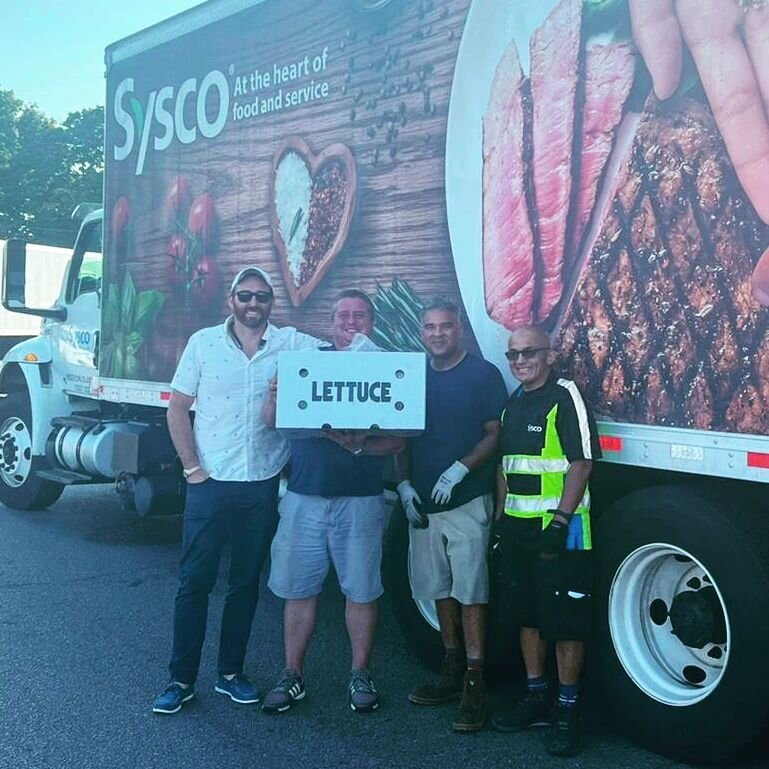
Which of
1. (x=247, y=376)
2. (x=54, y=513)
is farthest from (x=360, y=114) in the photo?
(x=54, y=513)

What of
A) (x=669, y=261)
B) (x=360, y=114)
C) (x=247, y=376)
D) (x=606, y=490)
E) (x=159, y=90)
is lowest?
(x=606, y=490)

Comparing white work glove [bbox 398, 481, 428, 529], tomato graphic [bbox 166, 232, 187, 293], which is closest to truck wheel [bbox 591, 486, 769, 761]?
white work glove [bbox 398, 481, 428, 529]

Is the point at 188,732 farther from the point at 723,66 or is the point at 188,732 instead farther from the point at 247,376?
the point at 723,66

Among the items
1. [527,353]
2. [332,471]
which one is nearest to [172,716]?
[332,471]

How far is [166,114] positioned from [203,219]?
0.91 meters

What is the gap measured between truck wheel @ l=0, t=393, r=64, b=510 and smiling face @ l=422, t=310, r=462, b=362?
18.1 ft

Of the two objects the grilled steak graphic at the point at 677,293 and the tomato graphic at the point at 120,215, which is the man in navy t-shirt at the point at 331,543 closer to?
the grilled steak graphic at the point at 677,293

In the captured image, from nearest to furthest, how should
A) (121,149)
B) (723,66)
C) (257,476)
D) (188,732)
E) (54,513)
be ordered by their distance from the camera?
(723,66) → (188,732) → (257,476) → (121,149) → (54,513)

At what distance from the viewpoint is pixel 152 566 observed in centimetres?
699

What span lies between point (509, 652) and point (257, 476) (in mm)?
1389

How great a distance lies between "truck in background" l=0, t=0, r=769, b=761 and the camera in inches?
140

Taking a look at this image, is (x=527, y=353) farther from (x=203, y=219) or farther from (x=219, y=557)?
(x=203, y=219)

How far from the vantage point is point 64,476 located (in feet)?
27.3

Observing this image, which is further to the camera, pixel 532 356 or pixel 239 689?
pixel 239 689
